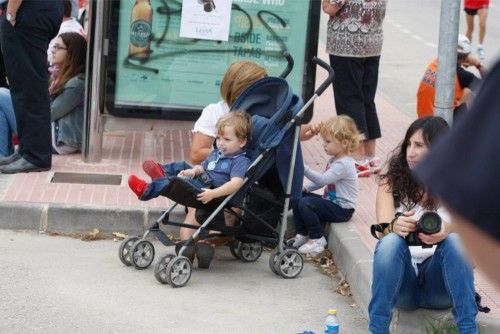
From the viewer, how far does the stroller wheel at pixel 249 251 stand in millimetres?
6188

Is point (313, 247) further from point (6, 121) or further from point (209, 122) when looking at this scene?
point (6, 121)

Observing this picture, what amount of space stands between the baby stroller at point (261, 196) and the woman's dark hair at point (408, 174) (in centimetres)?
87

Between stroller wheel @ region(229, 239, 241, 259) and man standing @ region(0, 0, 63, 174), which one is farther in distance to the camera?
man standing @ region(0, 0, 63, 174)

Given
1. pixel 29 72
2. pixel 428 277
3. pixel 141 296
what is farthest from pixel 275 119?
pixel 29 72

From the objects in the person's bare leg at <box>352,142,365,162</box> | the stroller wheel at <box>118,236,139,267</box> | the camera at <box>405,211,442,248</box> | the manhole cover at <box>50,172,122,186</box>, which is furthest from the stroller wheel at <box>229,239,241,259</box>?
the person's bare leg at <box>352,142,365,162</box>

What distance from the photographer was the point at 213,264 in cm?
618

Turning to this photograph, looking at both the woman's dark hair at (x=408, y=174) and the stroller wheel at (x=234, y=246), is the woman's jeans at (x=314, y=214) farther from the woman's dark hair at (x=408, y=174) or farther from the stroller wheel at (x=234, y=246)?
the woman's dark hair at (x=408, y=174)

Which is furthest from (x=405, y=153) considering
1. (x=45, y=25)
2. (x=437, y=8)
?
(x=437, y=8)

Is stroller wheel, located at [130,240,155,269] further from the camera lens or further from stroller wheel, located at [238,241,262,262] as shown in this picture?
the camera lens

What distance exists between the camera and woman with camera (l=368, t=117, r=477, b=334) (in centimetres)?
451

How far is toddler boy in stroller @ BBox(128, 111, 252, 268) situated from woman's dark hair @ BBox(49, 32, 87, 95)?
2549 mm

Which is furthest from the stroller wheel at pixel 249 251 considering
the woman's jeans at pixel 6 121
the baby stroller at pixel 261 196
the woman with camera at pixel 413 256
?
the woman's jeans at pixel 6 121

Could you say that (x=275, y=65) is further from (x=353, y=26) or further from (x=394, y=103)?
(x=394, y=103)

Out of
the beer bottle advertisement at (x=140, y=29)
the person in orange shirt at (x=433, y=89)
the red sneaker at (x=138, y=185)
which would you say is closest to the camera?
the red sneaker at (x=138, y=185)
